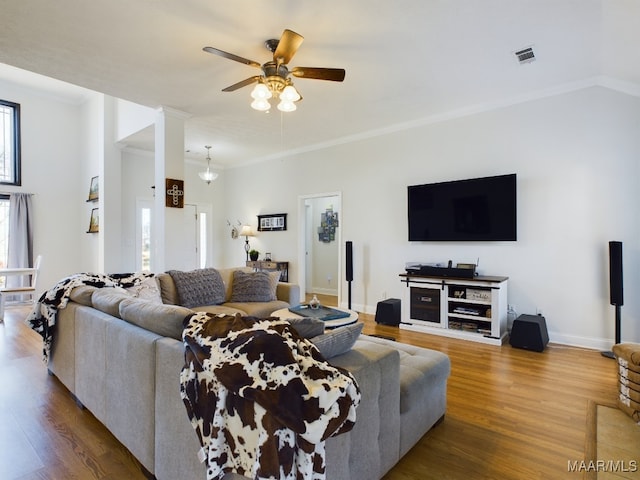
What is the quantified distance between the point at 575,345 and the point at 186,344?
4126mm

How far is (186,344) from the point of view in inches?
54.2

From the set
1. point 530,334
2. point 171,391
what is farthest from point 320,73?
point 530,334

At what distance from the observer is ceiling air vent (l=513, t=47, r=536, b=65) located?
300cm

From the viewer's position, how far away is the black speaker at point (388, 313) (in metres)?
4.66

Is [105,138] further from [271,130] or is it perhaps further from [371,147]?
[371,147]

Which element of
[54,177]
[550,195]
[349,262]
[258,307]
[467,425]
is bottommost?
[467,425]

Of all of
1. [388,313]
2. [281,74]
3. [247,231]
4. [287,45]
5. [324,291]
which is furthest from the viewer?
[324,291]

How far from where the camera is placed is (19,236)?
6.04 m

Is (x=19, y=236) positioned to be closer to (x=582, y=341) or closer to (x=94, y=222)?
(x=94, y=222)

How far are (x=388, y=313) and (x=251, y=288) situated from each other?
6.28 feet

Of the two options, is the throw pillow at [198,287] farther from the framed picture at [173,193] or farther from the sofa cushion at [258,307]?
the framed picture at [173,193]

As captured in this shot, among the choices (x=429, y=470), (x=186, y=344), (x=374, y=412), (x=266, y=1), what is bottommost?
(x=429, y=470)

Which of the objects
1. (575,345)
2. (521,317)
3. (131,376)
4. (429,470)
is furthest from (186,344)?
(575,345)

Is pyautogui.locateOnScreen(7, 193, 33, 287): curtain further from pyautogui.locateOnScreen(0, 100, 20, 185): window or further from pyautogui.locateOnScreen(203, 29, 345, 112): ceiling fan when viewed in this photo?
pyautogui.locateOnScreen(203, 29, 345, 112): ceiling fan
